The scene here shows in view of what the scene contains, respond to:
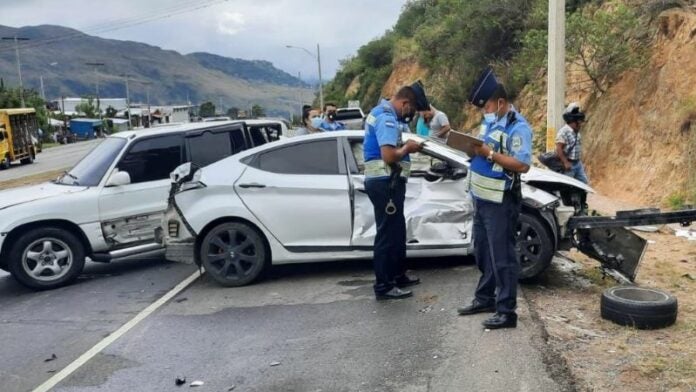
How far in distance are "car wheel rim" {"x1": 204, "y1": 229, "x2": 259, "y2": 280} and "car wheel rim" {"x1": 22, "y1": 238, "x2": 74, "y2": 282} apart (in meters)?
1.82

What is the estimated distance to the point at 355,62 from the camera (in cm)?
5788

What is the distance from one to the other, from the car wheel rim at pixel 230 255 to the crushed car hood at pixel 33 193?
195cm

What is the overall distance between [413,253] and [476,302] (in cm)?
140

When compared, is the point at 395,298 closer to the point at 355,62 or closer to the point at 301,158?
the point at 301,158

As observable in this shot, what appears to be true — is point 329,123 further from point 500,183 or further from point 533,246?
point 500,183

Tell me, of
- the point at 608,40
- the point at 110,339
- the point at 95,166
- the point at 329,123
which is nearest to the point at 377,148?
the point at 110,339

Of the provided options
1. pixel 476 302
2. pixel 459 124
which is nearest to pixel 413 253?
pixel 476 302

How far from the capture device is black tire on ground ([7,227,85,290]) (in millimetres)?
7551

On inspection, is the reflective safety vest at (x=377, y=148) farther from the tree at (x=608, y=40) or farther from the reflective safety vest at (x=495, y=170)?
the tree at (x=608, y=40)

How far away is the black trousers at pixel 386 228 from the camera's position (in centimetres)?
599

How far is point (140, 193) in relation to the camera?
26.5 feet

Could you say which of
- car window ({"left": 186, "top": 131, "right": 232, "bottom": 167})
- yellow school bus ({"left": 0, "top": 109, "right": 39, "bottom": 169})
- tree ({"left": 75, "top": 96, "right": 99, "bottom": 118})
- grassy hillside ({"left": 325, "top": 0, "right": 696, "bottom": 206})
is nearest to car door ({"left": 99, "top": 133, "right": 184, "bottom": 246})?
car window ({"left": 186, "top": 131, "right": 232, "bottom": 167})

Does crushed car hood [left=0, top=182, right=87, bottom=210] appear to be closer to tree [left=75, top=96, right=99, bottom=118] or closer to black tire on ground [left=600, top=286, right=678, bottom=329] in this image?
black tire on ground [left=600, top=286, right=678, bottom=329]

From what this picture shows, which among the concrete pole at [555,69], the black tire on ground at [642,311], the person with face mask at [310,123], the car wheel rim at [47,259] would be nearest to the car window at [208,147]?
the car wheel rim at [47,259]
